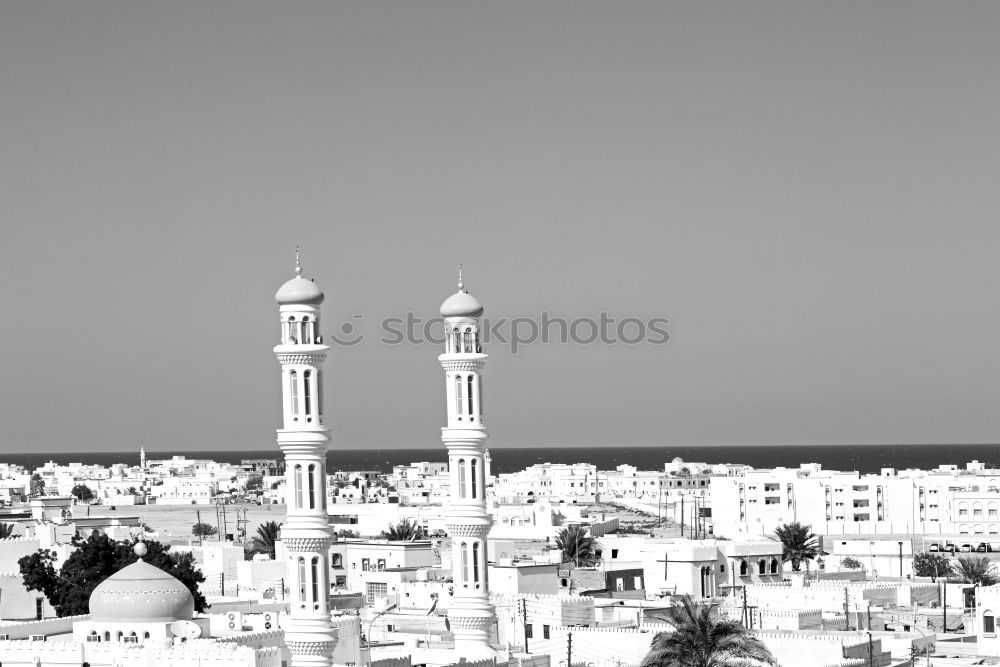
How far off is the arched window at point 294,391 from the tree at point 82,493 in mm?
111637

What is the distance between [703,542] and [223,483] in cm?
10955

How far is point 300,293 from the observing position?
33688mm

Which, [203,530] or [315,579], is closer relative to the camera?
[315,579]

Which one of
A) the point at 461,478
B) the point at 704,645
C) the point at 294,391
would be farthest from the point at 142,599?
the point at 704,645

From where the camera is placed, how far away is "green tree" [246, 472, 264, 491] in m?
163

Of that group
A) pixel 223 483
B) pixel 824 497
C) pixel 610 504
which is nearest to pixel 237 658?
pixel 824 497

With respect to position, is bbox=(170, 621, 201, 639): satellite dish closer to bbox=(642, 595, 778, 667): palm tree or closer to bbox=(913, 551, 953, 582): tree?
bbox=(642, 595, 778, 667): palm tree

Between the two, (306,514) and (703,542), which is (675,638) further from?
(703,542)

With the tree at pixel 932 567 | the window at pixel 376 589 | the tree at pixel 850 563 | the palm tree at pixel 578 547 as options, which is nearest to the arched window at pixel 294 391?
the window at pixel 376 589

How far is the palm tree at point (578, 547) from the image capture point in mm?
66062

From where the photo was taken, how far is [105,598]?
34.7 metres

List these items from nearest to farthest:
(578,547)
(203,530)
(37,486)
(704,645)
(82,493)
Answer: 1. (704,645)
2. (578,547)
3. (203,530)
4. (82,493)
5. (37,486)

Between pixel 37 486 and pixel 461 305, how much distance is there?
132665 mm

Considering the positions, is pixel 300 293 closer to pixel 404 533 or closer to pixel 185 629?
pixel 185 629
